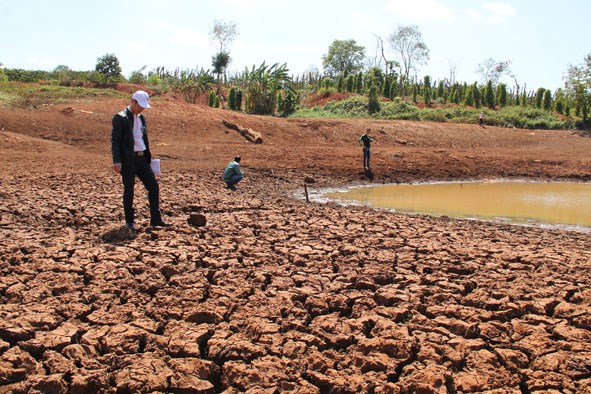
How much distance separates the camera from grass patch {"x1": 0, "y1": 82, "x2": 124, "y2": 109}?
69.0 ft

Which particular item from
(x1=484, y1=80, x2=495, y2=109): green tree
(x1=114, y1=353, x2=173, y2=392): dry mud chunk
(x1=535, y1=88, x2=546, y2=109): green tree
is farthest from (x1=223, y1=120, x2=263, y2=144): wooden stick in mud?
(x1=535, y1=88, x2=546, y2=109): green tree

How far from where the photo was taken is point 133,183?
5855 millimetres

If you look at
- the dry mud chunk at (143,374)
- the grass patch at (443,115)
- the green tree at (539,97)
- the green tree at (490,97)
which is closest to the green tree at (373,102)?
the grass patch at (443,115)

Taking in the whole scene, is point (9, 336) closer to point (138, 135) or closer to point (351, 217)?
Result: point (138, 135)

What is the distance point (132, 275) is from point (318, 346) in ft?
6.02

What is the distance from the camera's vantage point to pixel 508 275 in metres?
4.80

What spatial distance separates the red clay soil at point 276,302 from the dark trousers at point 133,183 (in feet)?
0.91

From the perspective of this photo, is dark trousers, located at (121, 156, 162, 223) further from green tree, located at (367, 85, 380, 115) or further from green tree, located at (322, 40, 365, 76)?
green tree, located at (322, 40, 365, 76)

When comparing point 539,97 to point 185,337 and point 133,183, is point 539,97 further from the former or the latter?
point 185,337

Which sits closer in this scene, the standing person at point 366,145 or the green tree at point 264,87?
the standing person at point 366,145

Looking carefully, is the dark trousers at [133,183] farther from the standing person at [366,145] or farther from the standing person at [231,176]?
the standing person at [366,145]

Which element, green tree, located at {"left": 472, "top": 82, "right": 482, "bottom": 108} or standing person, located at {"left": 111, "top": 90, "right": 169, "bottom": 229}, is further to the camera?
green tree, located at {"left": 472, "top": 82, "right": 482, "bottom": 108}

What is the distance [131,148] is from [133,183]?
1.30 feet

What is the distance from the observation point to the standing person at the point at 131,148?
5.58 meters
